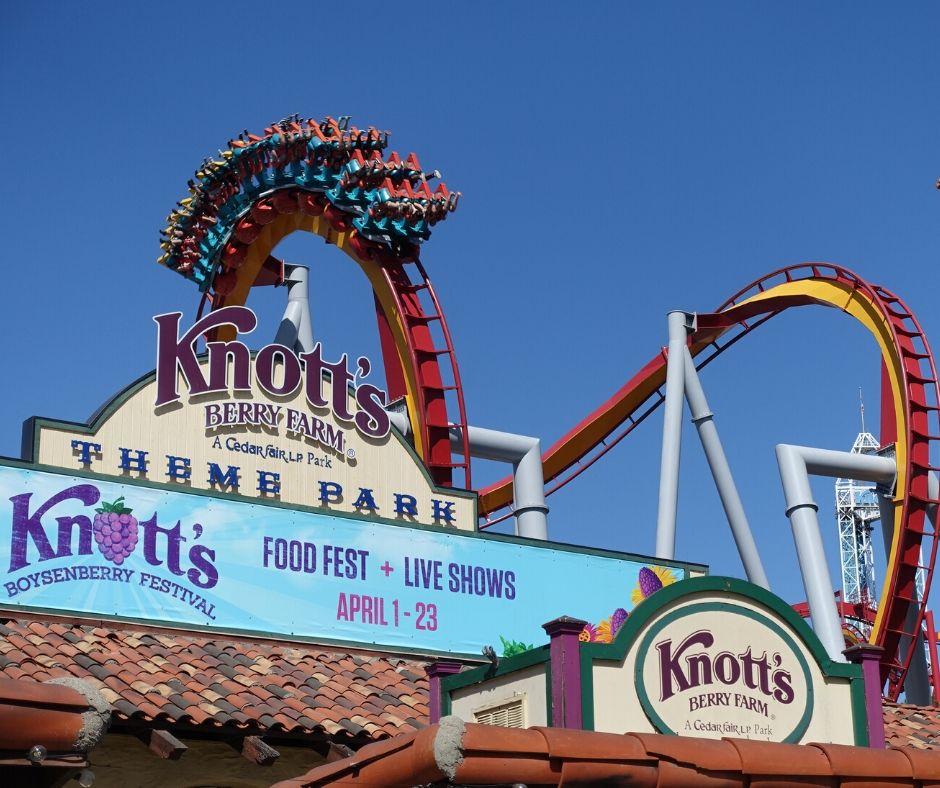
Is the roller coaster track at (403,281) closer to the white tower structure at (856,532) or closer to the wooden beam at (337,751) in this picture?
the wooden beam at (337,751)

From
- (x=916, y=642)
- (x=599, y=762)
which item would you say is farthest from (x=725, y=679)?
(x=916, y=642)

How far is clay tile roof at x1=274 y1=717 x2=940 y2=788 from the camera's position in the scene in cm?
868

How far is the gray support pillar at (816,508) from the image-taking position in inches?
840

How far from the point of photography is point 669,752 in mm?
9492

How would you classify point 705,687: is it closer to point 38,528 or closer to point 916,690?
point 38,528

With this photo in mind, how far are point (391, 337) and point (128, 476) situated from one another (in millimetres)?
8167

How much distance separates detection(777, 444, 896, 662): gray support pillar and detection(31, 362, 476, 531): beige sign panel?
20.6 ft

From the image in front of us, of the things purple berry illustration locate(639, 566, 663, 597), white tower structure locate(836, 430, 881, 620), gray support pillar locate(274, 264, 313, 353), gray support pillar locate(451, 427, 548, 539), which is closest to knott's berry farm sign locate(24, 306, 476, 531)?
purple berry illustration locate(639, 566, 663, 597)

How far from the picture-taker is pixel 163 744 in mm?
12258

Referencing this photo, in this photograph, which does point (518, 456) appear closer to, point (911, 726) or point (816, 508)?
point (816, 508)

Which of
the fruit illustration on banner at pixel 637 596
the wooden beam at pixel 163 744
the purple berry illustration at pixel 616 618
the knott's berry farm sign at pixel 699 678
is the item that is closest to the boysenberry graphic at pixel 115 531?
the wooden beam at pixel 163 744

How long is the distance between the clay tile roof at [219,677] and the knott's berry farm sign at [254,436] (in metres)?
1.66

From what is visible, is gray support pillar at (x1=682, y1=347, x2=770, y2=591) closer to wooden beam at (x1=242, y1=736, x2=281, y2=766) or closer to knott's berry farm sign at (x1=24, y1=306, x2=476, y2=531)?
knott's berry farm sign at (x1=24, y1=306, x2=476, y2=531)

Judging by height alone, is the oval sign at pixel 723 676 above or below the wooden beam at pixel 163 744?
above
